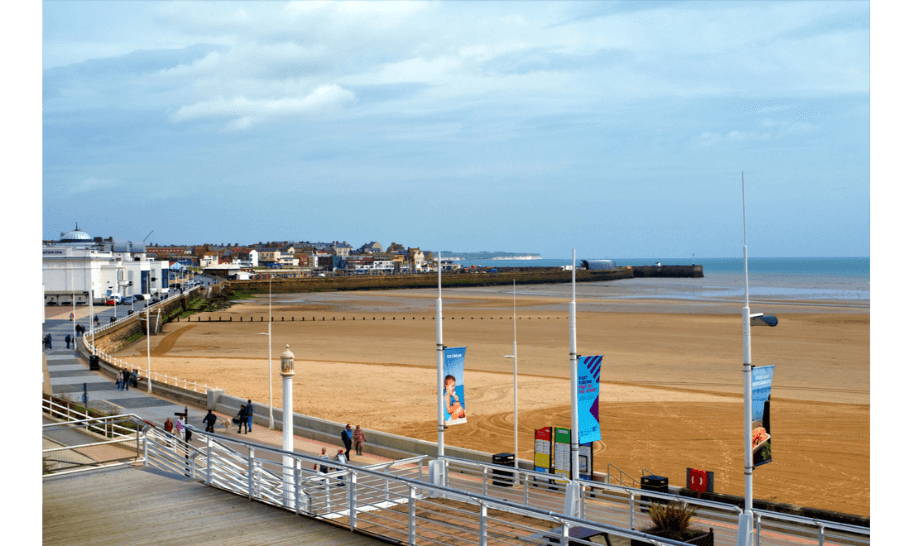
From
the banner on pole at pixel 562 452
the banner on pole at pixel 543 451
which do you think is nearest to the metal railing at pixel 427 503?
the banner on pole at pixel 543 451

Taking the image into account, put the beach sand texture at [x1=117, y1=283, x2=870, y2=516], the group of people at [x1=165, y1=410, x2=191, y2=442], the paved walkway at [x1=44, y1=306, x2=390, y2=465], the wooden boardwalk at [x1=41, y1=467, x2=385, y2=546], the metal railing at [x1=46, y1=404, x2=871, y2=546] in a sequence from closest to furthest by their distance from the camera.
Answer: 1. the wooden boardwalk at [x1=41, y1=467, x2=385, y2=546]
2. the metal railing at [x1=46, y1=404, x2=871, y2=546]
3. the group of people at [x1=165, y1=410, x2=191, y2=442]
4. the beach sand texture at [x1=117, y1=283, x2=870, y2=516]
5. the paved walkway at [x1=44, y1=306, x2=390, y2=465]

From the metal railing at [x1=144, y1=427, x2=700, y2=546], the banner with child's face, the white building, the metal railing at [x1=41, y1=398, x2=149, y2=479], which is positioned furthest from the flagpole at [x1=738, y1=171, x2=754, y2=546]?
the white building

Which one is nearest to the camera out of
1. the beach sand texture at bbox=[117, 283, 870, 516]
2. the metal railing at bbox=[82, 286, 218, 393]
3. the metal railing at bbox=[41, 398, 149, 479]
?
the metal railing at bbox=[41, 398, 149, 479]

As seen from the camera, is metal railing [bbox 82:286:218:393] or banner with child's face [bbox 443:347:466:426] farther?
metal railing [bbox 82:286:218:393]

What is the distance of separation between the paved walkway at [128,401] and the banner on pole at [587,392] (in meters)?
7.95

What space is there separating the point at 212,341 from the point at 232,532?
4787cm

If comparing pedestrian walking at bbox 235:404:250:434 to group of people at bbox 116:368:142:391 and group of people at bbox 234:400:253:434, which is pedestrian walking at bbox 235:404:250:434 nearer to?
group of people at bbox 234:400:253:434

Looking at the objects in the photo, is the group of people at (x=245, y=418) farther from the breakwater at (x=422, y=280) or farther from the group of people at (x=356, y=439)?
the breakwater at (x=422, y=280)

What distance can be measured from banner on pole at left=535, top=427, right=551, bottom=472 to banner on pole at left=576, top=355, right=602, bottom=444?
3342mm

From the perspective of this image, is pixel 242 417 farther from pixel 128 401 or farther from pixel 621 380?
pixel 621 380

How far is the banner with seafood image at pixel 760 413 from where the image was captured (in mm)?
9859

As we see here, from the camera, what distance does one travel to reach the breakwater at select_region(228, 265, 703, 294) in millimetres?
140625

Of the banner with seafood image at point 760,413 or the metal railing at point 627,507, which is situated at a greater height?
the banner with seafood image at point 760,413
